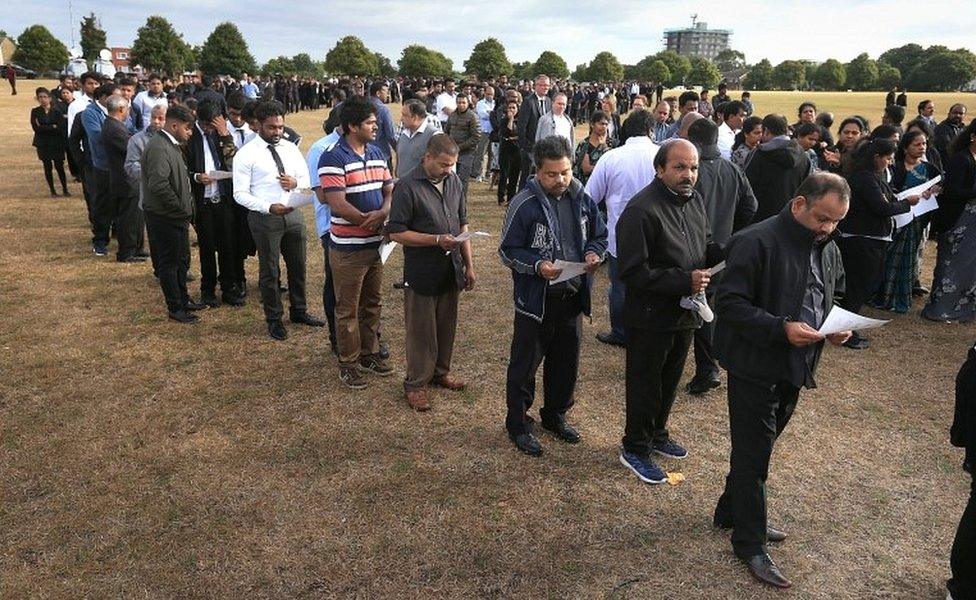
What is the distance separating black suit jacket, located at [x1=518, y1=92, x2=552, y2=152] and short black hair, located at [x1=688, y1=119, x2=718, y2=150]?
575 centimetres

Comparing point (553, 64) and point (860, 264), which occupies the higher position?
point (553, 64)

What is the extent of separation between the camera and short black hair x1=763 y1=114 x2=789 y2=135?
242 inches

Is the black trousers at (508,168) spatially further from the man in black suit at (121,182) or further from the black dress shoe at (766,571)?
the black dress shoe at (766,571)

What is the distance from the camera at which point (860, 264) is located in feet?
19.0

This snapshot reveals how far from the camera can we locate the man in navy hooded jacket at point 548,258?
3803mm

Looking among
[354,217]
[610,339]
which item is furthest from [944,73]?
[354,217]

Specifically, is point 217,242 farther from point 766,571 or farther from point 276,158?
point 766,571

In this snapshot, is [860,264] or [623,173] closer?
[623,173]

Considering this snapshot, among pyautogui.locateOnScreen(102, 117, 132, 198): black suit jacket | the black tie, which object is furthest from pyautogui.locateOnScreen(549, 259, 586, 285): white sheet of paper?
pyautogui.locateOnScreen(102, 117, 132, 198): black suit jacket

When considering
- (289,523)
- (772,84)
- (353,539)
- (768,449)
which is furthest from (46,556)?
(772,84)

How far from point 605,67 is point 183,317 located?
7346 cm

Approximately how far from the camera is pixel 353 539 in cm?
344

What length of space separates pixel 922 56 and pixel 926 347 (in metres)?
107

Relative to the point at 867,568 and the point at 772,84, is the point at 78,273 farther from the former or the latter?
the point at 772,84
